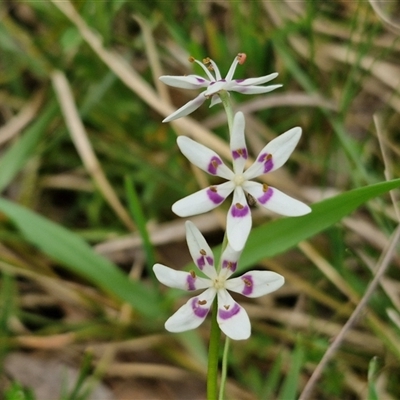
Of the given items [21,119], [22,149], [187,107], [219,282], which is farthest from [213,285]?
[21,119]

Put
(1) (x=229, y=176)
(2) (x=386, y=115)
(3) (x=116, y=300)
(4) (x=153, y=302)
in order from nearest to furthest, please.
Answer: (1) (x=229, y=176)
(4) (x=153, y=302)
(3) (x=116, y=300)
(2) (x=386, y=115)

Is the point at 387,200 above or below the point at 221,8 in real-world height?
below

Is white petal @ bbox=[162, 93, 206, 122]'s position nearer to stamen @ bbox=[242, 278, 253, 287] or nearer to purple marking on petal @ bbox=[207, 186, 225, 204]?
purple marking on petal @ bbox=[207, 186, 225, 204]

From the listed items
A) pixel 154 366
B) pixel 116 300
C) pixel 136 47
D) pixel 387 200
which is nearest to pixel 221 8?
pixel 136 47

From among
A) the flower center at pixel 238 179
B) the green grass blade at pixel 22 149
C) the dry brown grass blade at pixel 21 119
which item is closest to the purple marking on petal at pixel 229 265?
the flower center at pixel 238 179

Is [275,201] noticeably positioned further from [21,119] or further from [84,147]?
[21,119]

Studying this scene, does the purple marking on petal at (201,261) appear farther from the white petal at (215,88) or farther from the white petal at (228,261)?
the white petal at (215,88)

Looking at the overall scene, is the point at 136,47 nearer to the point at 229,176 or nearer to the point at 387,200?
the point at 387,200
